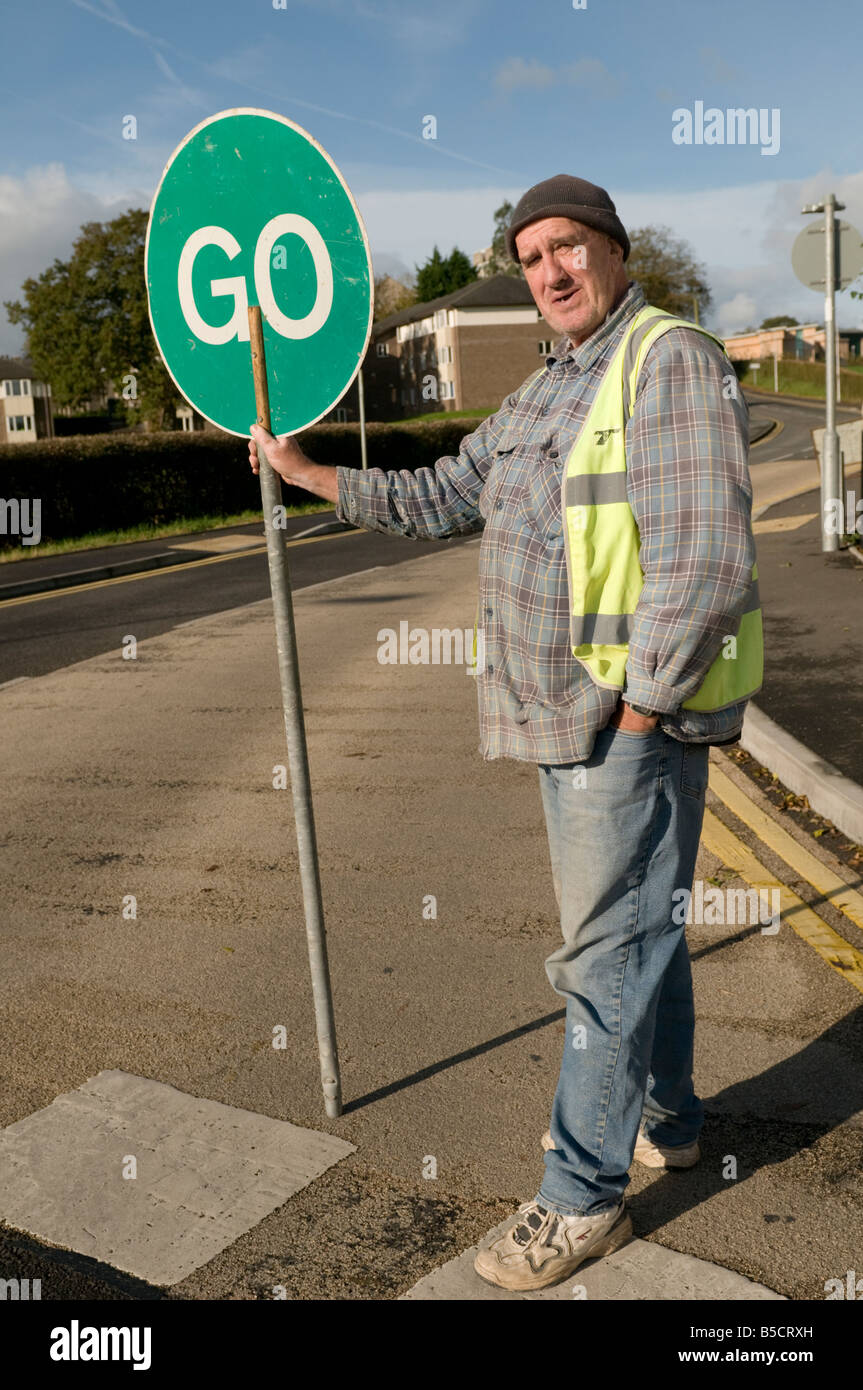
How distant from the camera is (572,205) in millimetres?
2564

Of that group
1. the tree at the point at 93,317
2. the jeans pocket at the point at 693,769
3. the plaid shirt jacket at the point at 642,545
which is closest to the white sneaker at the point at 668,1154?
the jeans pocket at the point at 693,769

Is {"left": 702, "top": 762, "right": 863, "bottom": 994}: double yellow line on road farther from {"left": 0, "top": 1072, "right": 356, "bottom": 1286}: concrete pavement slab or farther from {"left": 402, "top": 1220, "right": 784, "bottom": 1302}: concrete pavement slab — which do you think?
{"left": 0, "top": 1072, "right": 356, "bottom": 1286}: concrete pavement slab

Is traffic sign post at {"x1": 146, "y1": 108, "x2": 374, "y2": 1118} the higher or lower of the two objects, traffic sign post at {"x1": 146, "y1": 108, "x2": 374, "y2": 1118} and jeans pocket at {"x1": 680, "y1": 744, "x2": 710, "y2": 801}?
the higher

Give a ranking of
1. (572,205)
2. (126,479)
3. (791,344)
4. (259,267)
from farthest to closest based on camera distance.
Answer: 1. (791,344)
2. (126,479)
3. (259,267)
4. (572,205)

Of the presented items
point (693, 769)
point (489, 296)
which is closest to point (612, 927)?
point (693, 769)

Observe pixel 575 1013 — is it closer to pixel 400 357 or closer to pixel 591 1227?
pixel 591 1227

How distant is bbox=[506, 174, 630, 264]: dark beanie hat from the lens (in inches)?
101

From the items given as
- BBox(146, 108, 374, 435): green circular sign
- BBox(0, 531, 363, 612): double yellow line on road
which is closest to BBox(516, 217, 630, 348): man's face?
BBox(146, 108, 374, 435): green circular sign

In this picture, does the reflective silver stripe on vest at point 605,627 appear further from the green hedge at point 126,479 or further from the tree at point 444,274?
the tree at point 444,274

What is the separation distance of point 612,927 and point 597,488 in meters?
0.94

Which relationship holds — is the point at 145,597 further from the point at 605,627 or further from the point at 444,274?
the point at 444,274

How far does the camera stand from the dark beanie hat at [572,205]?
257cm

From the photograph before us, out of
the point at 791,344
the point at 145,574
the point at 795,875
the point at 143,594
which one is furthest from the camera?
the point at 791,344

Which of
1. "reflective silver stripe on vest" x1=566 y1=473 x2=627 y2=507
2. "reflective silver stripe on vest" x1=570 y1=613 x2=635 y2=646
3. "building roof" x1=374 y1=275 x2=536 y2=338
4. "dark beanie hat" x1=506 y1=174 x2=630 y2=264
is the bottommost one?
"reflective silver stripe on vest" x1=570 y1=613 x2=635 y2=646
